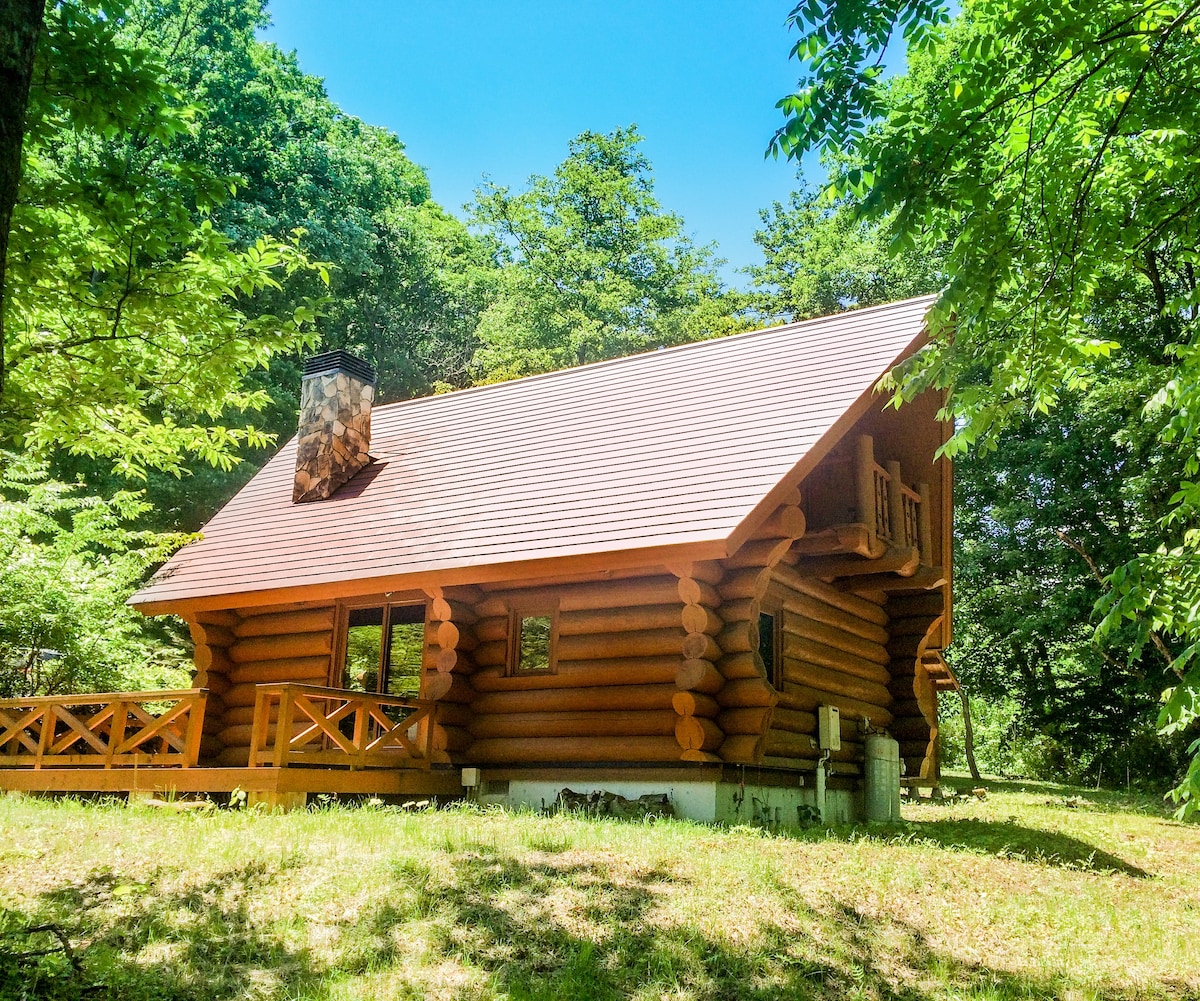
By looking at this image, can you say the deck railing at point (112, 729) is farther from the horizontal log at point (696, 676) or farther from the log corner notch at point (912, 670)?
the log corner notch at point (912, 670)

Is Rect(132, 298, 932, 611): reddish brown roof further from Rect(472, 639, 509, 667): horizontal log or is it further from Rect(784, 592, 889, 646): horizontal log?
Rect(784, 592, 889, 646): horizontal log

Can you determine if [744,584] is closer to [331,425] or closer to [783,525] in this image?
[783,525]

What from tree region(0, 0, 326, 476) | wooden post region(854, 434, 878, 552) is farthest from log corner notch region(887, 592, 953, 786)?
tree region(0, 0, 326, 476)

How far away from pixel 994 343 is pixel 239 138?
24.7 meters

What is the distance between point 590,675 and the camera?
12062 mm

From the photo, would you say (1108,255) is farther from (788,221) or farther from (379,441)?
(788,221)

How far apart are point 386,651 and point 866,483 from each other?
6808 millimetres

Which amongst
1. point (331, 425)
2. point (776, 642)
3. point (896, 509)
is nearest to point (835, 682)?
point (776, 642)

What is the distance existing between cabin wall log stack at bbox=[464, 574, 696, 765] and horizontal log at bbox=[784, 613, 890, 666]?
2.33 metres

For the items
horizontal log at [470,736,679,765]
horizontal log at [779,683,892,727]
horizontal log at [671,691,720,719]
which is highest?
horizontal log at [779,683,892,727]

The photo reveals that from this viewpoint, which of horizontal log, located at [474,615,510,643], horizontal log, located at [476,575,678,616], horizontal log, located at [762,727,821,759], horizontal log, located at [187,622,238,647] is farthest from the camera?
horizontal log, located at [187,622,238,647]

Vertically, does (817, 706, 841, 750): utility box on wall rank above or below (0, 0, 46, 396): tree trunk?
below

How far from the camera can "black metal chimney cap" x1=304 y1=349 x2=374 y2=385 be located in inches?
668

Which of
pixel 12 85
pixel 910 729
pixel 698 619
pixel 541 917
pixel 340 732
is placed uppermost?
pixel 12 85
